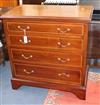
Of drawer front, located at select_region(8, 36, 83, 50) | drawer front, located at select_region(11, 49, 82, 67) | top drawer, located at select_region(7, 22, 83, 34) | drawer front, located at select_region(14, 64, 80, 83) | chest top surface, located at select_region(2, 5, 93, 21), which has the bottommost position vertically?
drawer front, located at select_region(14, 64, 80, 83)

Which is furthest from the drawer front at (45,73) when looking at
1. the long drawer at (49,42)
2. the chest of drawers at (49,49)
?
the long drawer at (49,42)

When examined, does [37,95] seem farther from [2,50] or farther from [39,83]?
[2,50]

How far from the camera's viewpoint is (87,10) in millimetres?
1847

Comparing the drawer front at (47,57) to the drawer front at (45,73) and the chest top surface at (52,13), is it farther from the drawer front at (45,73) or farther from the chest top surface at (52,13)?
the chest top surface at (52,13)

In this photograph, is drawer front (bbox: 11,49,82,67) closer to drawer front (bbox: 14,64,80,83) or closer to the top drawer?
drawer front (bbox: 14,64,80,83)

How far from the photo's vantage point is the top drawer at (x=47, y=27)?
5.54 feet

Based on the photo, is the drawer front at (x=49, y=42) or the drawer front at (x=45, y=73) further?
the drawer front at (x=45, y=73)

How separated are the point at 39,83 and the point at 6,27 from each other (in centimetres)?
65

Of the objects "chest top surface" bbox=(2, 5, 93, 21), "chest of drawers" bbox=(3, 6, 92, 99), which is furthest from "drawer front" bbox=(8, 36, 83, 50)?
"chest top surface" bbox=(2, 5, 93, 21)

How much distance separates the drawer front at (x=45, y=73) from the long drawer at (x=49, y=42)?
245 millimetres

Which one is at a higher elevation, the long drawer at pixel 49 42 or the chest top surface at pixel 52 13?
the chest top surface at pixel 52 13

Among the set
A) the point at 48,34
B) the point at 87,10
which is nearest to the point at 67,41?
the point at 48,34

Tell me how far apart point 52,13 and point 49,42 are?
0.27 m

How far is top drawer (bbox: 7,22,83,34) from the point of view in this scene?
1687mm
